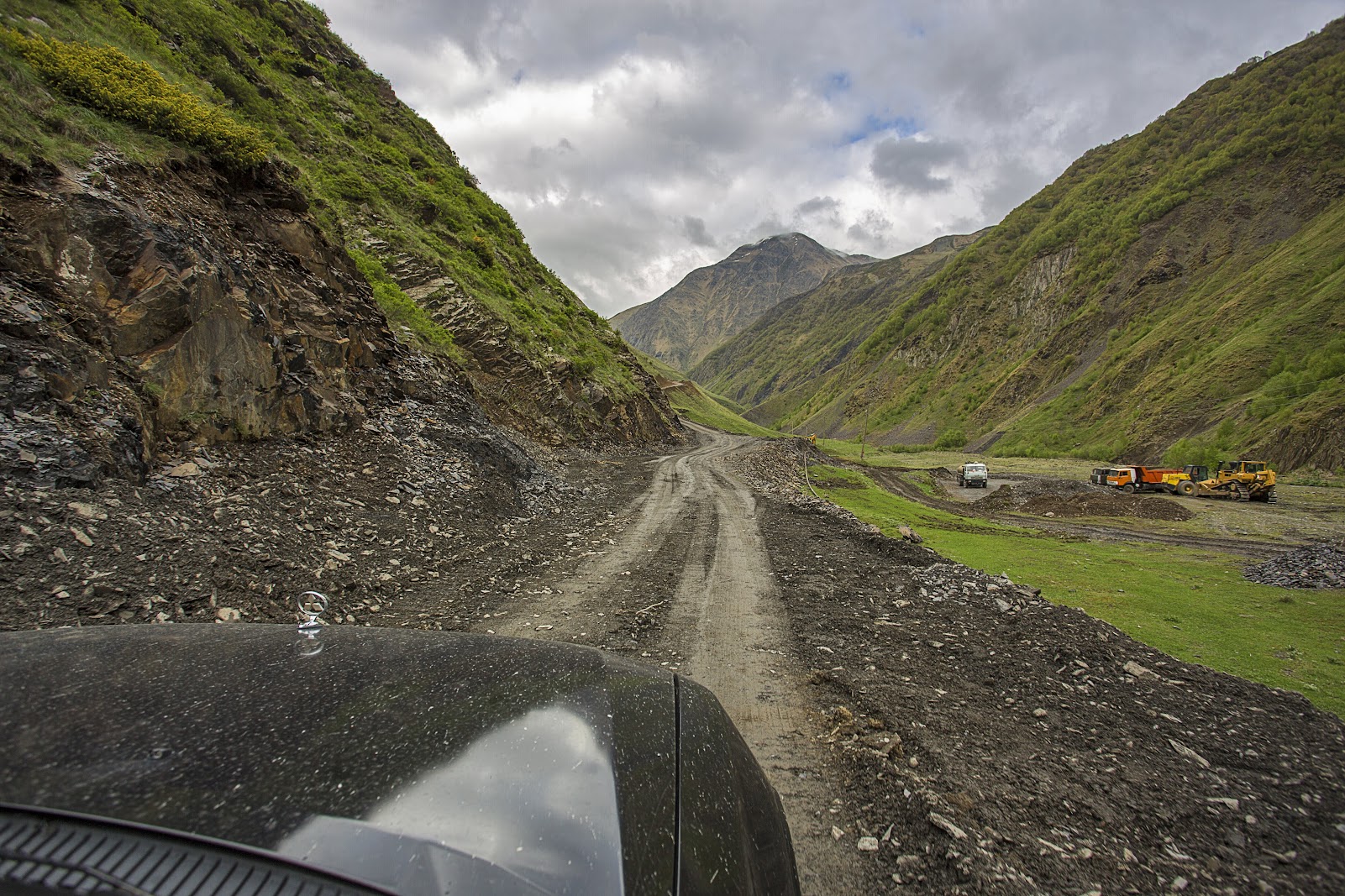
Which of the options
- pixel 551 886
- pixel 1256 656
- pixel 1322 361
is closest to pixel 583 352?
pixel 1256 656

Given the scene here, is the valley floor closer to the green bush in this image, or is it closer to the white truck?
the green bush

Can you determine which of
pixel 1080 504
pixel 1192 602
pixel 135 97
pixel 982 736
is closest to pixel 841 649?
pixel 982 736

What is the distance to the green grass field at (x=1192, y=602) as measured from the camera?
586 centimetres

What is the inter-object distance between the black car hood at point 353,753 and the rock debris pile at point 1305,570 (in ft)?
46.3

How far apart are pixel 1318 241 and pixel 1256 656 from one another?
2997 inches

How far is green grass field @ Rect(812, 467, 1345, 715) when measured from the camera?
5.86m

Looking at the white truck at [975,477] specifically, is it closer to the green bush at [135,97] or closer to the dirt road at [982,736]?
the dirt road at [982,736]

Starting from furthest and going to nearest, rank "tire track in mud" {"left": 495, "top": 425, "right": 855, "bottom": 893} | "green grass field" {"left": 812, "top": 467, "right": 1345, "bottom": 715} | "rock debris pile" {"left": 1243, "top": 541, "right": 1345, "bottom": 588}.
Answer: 1. "rock debris pile" {"left": 1243, "top": 541, "right": 1345, "bottom": 588}
2. "green grass field" {"left": 812, "top": 467, "right": 1345, "bottom": 715}
3. "tire track in mud" {"left": 495, "top": 425, "right": 855, "bottom": 893}

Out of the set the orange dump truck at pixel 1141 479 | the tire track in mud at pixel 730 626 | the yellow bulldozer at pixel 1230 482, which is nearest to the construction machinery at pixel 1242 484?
the yellow bulldozer at pixel 1230 482

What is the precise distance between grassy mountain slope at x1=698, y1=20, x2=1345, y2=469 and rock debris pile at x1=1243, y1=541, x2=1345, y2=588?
3282 centimetres

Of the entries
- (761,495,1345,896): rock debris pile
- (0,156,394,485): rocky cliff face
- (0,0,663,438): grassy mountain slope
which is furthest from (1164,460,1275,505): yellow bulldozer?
(0,156,394,485): rocky cliff face

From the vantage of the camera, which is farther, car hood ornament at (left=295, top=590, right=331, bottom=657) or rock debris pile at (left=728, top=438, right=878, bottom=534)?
rock debris pile at (left=728, top=438, right=878, bottom=534)

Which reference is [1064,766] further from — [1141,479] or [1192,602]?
[1141,479]

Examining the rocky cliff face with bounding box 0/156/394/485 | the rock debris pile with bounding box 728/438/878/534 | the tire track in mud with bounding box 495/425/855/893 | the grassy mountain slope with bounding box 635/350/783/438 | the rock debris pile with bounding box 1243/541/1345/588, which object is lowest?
the tire track in mud with bounding box 495/425/855/893
